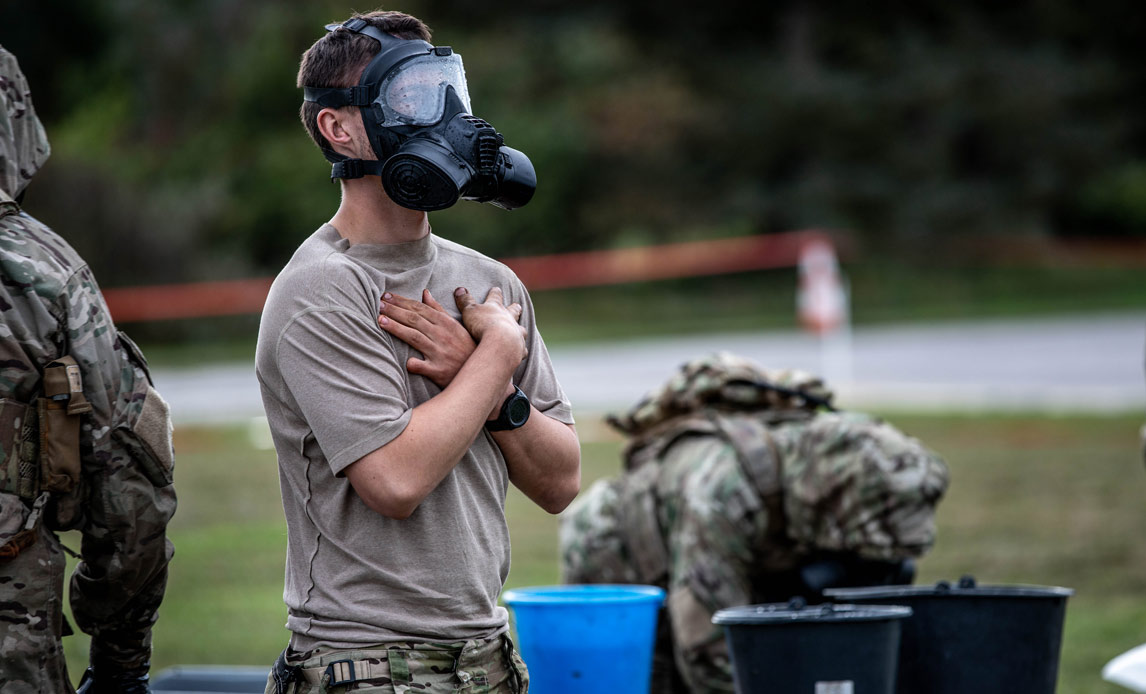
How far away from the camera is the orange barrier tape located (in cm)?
2502

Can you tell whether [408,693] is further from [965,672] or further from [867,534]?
[867,534]

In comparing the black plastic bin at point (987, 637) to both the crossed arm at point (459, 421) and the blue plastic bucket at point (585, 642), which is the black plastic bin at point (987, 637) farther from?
the crossed arm at point (459, 421)

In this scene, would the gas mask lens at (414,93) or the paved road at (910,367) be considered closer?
the gas mask lens at (414,93)

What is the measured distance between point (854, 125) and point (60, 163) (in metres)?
18.0

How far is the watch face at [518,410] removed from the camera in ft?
8.52

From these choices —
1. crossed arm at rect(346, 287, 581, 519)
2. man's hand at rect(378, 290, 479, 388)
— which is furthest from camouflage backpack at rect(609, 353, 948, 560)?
man's hand at rect(378, 290, 479, 388)

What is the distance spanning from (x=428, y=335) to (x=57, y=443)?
744mm

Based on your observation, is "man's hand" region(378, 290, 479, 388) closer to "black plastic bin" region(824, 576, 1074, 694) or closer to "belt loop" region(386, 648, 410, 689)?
"belt loop" region(386, 648, 410, 689)

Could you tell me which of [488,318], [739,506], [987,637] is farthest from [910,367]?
[488,318]

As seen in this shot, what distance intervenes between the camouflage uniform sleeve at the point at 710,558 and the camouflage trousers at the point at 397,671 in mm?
1793

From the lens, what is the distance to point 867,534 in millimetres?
4312

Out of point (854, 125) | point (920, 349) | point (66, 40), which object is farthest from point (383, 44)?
point (66, 40)

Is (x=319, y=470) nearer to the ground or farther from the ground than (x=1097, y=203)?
nearer to the ground

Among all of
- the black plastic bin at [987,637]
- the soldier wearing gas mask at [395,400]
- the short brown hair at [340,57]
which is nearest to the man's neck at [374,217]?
the soldier wearing gas mask at [395,400]
